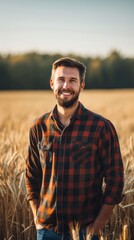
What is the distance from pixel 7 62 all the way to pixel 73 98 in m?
54.8

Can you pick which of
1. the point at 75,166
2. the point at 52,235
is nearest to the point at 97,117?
the point at 75,166

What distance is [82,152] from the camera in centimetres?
203

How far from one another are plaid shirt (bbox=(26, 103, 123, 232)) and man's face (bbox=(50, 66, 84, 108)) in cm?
8

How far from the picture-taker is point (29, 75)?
53438 mm

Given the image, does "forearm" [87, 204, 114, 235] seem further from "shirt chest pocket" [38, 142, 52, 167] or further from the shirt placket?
"shirt chest pocket" [38, 142, 52, 167]

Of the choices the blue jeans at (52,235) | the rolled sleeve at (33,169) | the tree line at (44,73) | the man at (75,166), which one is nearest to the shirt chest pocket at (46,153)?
the man at (75,166)

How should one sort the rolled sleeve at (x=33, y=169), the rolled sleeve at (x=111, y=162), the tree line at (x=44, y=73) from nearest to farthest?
1. the rolled sleeve at (x=111, y=162)
2. the rolled sleeve at (x=33, y=169)
3. the tree line at (x=44, y=73)

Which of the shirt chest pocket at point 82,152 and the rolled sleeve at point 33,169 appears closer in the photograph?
the shirt chest pocket at point 82,152

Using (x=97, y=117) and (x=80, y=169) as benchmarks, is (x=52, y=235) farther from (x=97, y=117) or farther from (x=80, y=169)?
(x=97, y=117)

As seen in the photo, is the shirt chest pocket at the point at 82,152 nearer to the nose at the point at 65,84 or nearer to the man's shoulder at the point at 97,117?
the man's shoulder at the point at 97,117

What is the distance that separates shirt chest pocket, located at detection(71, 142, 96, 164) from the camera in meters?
2.03

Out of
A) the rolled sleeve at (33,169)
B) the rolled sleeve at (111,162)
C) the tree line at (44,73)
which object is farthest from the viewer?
the tree line at (44,73)

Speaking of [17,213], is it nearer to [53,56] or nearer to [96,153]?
[96,153]

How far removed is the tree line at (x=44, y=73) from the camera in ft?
175
